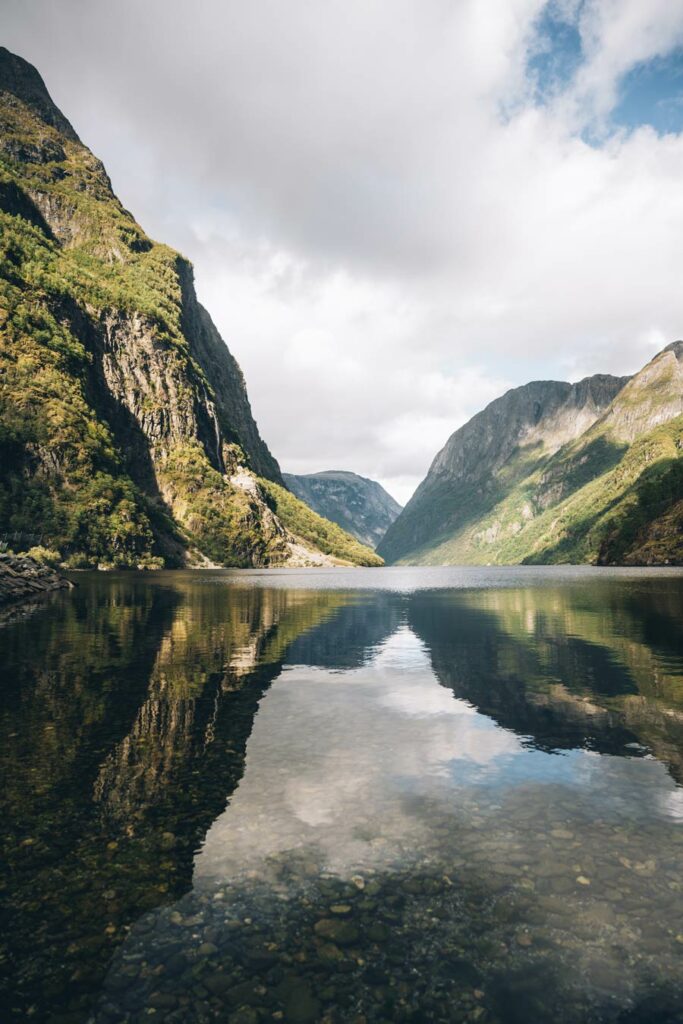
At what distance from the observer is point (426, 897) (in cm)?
941

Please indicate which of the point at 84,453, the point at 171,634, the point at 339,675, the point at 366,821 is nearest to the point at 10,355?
the point at 84,453

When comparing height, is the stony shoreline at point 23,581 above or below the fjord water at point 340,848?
above

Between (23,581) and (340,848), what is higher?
(23,581)

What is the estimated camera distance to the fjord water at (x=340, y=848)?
743cm

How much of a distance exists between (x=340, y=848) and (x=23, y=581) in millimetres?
80839

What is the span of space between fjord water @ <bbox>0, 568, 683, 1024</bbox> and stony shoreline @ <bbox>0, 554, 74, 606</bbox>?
50775 millimetres

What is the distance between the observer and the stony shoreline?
6925 centimetres

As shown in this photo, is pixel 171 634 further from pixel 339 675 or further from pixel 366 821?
pixel 366 821

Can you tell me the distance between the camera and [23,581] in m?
78.6

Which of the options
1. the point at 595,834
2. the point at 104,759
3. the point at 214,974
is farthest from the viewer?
the point at 104,759

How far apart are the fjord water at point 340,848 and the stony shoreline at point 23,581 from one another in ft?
167

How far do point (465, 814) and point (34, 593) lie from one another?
80.8 m

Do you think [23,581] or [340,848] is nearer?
[340,848]

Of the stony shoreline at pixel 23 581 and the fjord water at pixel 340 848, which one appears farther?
the stony shoreline at pixel 23 581
